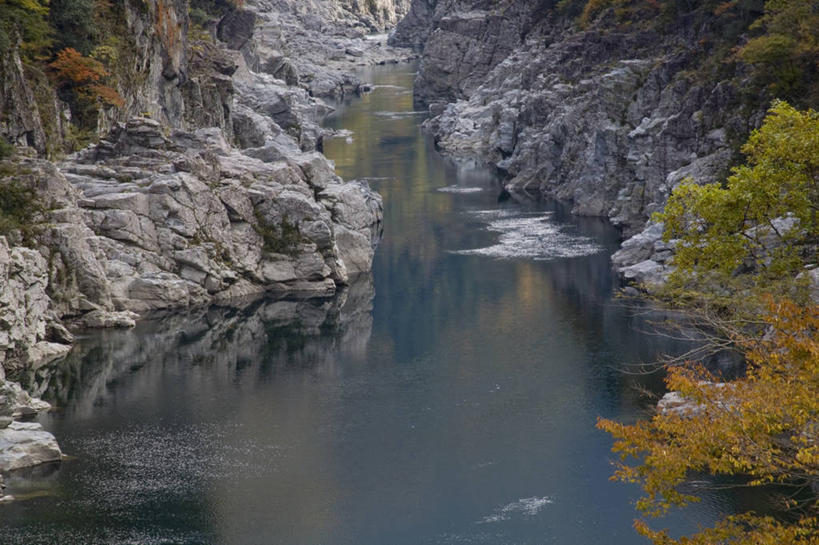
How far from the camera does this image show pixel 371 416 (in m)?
44.4

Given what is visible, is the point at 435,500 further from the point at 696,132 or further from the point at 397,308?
the point at 696,132

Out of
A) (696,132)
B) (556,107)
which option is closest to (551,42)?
(556,107)

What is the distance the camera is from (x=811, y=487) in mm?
36344

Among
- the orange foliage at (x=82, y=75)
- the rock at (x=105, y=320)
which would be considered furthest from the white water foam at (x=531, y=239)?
the orange foliage at (x=82, y=75)

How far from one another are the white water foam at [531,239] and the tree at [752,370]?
22.5m

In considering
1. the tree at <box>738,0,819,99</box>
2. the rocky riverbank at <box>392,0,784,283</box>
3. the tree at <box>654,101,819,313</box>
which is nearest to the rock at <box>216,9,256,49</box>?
the rocky riverbank at <box>392,0,784,283</box>

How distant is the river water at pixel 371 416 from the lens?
115 ft

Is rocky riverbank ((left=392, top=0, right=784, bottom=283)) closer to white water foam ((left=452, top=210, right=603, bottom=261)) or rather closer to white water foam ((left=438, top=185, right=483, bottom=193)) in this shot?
white water foam ((left=438, top=185, right=483, bottom=193))

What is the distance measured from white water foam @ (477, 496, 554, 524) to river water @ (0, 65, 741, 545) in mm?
96

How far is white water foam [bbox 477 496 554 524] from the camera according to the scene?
115ft

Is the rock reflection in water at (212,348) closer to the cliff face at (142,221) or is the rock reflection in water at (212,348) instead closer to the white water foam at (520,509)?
the cliff face at (142,221)

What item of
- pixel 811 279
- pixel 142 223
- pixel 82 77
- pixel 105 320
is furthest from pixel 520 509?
pixel 82 77

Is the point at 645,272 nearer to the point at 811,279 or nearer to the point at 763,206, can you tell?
the point at 811,279

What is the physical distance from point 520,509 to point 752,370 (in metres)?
13.1
